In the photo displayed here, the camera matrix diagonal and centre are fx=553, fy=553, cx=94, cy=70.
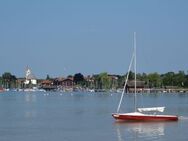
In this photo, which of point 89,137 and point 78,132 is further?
point 78,132

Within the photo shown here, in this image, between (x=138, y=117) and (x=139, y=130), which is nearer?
(x=139, y=130)

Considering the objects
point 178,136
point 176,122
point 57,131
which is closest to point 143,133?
point 178,136

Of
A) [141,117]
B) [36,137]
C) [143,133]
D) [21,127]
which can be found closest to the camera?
[36,137]

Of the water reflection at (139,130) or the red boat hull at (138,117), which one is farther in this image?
the red boat hull at (138,117)

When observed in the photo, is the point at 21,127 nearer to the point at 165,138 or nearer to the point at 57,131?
the point at 57,131

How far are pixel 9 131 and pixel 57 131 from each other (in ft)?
17.1

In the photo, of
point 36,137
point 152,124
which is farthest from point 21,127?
point 152,124

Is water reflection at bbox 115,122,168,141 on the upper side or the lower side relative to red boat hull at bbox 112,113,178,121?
lower

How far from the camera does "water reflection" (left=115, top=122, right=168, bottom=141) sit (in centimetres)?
5455

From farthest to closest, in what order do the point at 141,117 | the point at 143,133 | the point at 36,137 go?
the point at 141,117, the point at 143,133, the point at 36,137

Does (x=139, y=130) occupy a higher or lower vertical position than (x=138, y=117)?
lower

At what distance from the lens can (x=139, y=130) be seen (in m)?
61.3

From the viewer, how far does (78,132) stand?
5897 cm

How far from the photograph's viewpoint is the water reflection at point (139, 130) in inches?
2148
